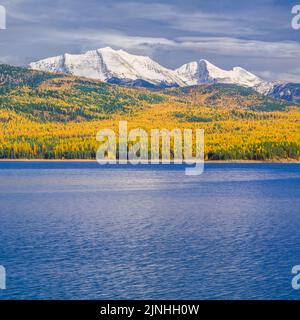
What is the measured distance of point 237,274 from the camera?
56156mm

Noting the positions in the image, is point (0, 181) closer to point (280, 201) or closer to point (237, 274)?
point (280, 201)

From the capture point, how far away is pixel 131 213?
9894cm

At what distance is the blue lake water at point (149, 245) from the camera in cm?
5181

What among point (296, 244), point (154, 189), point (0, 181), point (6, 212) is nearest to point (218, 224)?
point (296, 244)

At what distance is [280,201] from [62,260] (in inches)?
2629

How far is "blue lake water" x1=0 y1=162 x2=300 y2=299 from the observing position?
51.8 metres

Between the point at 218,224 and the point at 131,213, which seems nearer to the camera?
the point at 218,224

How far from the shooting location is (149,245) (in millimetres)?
69062

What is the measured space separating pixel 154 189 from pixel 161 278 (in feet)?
299
